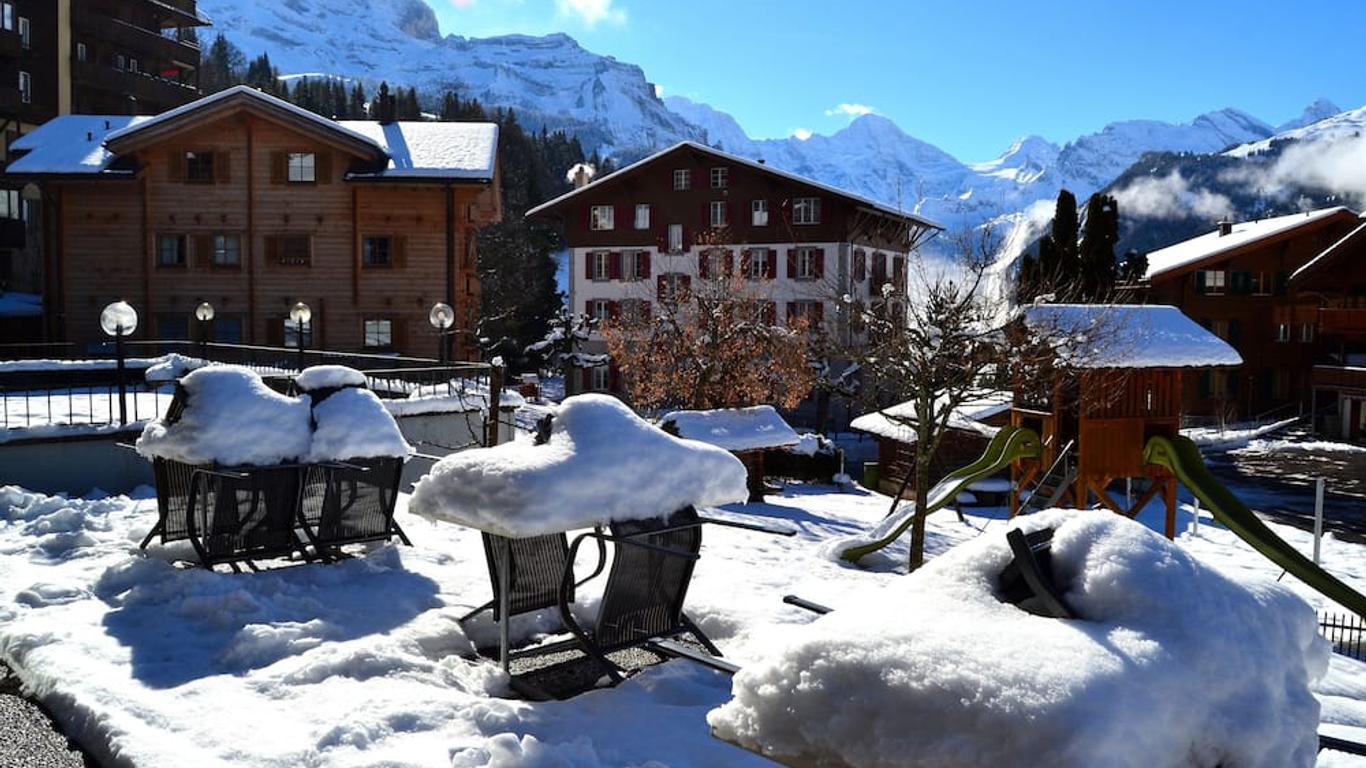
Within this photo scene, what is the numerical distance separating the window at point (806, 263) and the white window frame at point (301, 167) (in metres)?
21.4

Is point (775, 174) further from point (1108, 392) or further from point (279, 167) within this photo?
point (1108, 392)

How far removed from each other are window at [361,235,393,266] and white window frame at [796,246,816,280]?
1963 centimetres

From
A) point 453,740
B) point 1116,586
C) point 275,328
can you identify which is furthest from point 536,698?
point 275,328

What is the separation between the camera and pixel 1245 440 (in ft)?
139

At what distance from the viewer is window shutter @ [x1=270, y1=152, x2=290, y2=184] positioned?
3259 centimetres

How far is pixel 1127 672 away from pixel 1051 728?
299 mm

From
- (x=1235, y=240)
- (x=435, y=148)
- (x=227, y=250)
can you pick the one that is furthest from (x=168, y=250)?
(x=1235, y=240)

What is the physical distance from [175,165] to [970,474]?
87.1 ft

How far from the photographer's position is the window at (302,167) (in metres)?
32.5

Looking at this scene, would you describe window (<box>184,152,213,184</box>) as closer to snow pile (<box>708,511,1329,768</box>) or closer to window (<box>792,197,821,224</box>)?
window (<box>792,197,821,224</box>)

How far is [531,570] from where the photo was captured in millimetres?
6738

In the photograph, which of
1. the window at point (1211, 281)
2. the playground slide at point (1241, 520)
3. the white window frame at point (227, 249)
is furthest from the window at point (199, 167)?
the window at point (1211, 281)

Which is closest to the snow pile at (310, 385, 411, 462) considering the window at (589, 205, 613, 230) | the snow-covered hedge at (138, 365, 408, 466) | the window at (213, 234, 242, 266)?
the snow-covered hedge at (138, 365, 408, 466)

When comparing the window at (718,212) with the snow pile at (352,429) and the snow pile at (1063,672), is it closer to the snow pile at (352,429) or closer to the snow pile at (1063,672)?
the snow pile at (352,429)
